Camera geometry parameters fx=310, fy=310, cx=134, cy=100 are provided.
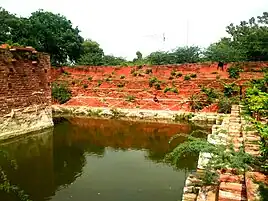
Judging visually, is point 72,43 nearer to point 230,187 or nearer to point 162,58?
point 162,58

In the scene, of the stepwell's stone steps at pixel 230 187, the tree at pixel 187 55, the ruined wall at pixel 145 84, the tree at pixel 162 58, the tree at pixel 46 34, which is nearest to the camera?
the stepwell's stone steps at pixel 230 187

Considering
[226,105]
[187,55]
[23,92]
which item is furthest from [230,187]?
[187,55]

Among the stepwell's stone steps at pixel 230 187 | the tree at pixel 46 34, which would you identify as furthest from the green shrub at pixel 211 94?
the tree at pixel 46 34

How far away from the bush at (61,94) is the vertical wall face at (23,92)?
338 inches

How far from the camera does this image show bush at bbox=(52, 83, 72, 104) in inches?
917

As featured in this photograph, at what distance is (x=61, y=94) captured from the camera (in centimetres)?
2350

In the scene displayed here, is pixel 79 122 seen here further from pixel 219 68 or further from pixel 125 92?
pixel 219 68

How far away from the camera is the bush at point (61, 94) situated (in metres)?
23.3

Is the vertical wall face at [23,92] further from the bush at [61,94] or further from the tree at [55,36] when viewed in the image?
the tree at [55,36]

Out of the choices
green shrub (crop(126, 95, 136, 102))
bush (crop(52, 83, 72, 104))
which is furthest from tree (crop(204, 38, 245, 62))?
bush (crop(52, 83, 72, 104))

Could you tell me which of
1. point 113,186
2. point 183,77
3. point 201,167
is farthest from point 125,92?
point 201,167

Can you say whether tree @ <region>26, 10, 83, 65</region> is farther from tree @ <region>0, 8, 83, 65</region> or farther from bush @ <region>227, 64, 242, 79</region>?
bush @ <region>227, 64, 242, 79</region>

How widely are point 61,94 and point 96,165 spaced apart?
15053 millimetres

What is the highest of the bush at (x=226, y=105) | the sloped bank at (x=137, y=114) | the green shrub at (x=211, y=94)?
the green shrub at (x=211, y=94)
